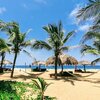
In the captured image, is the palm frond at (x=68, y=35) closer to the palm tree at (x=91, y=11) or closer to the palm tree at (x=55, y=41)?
the palm tree at (x=55, y=41)

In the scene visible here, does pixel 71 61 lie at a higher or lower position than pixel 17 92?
higher

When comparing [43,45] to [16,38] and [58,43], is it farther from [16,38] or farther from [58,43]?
[16,38]

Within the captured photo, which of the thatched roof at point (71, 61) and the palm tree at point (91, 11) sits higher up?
the palm tree at point (91, 11)

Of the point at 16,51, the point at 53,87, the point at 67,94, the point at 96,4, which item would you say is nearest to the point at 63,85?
the point at 53,87

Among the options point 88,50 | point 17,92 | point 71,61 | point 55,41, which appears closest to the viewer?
point 17,92

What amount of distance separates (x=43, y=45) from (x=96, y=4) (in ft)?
29.3

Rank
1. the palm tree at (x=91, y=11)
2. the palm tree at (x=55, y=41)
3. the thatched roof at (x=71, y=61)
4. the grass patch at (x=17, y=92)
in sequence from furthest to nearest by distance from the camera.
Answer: the thatched roof at (x=71, y=61) < the palm tree at (x=55, y=41) < the palm tree at (x=91, y=11) < the grass patch at (x=17, y=92)

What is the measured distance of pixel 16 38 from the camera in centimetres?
2497

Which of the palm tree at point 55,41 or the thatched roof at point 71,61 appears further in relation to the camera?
the thatched roof at point 71,61

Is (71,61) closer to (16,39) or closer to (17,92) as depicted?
(16,39)

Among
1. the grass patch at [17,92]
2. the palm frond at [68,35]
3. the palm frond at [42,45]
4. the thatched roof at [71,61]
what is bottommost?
the grass patch at [17,92]

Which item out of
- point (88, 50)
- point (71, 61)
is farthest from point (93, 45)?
point (71, 61)

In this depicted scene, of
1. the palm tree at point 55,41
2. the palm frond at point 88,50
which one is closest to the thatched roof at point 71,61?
the palm tree at point 55,41

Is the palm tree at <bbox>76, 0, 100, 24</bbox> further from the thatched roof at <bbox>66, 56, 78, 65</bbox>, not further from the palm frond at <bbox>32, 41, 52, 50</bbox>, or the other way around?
Result: the thatched roof at <bbox>66, 56, 78, 65</bbox>
